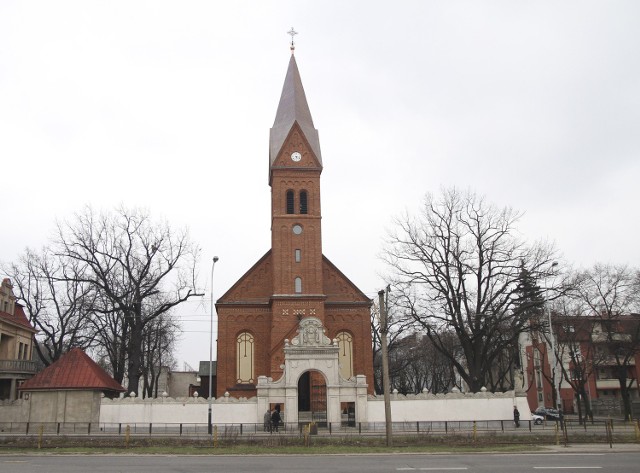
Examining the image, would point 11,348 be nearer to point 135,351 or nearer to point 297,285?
point 135,351

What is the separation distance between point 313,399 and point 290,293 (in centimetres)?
992

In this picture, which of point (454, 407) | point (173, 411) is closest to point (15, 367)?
point (173, 411)

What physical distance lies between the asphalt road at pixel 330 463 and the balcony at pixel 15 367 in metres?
30.5

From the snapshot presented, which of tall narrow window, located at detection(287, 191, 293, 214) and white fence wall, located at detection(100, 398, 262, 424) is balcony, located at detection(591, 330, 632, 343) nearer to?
tall narrow window, located at detection(287, 191, 293, 214)

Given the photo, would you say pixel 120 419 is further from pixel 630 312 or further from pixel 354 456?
pixel 630 312

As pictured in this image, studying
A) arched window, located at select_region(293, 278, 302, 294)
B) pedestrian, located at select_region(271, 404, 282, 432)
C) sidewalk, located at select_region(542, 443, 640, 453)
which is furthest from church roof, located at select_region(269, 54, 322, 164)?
sidewalk, located at select_region(542, 443, 640, 453)

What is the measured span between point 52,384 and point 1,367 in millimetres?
15864

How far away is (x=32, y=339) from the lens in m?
57.2

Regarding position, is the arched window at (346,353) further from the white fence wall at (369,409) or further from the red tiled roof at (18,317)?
the red tiled roof at (18,317)

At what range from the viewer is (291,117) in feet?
172

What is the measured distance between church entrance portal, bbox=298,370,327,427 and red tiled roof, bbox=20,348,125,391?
1274cm

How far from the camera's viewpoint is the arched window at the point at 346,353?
50.6m

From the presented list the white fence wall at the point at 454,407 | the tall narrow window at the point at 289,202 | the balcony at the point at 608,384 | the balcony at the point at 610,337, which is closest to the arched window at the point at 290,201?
the tall narrow window at the point at 289,202

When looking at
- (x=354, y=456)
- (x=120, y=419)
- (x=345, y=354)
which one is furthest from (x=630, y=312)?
(x=120, y=419)
